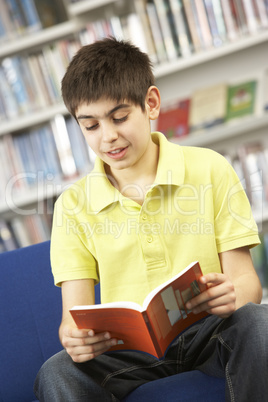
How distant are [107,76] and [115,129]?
0.39 ft

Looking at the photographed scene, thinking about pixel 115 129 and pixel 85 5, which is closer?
pixel 115 129

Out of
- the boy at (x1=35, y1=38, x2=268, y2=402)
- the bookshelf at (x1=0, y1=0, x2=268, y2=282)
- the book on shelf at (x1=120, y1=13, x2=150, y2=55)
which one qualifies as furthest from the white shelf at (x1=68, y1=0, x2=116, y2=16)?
the boy at (x1=35, y1=38, x2=268, y2=402)

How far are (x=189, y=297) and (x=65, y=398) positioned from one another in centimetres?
29

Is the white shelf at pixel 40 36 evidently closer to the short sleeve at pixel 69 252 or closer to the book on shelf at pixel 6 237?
the book on shelf at pixel 6 237

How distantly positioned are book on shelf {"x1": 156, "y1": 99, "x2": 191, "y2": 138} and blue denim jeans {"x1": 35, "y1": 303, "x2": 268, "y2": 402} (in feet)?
3.92

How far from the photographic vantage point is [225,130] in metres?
2.16

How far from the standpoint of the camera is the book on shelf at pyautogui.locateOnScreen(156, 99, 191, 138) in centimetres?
220

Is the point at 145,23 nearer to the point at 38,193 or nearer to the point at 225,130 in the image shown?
the point at 225,130

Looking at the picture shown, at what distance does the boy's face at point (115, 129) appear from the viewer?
1134 mm

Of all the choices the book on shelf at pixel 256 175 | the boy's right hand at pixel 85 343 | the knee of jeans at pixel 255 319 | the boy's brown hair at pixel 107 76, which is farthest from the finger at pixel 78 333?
the book on shelf at pixel 256 175

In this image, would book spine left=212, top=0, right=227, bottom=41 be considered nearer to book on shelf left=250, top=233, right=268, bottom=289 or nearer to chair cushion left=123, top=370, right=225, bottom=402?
book on shelf left=250, top=233, right=268, bottom=289

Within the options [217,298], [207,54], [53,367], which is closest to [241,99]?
[207,54]

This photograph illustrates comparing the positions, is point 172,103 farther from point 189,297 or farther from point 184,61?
point 189,297

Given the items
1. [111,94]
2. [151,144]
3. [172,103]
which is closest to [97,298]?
[151,144]
